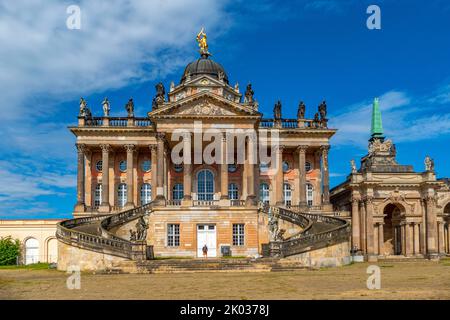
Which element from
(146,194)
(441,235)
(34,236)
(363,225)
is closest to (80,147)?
(146,194)

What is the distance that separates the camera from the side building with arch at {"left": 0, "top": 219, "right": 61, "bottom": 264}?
59.7 meters

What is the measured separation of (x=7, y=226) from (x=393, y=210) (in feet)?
134

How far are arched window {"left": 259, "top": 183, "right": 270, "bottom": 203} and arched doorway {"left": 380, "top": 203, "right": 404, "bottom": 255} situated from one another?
464 inches

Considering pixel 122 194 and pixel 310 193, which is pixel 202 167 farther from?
pixel 310 193

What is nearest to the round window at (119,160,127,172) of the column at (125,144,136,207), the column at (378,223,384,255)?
the column at (125,144,136,207)

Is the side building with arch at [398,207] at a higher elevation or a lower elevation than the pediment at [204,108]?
lower

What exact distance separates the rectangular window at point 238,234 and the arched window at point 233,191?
359 inches

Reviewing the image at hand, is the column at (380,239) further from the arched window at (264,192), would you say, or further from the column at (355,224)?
the arched window at (264,192)

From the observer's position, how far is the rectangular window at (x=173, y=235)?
141ft

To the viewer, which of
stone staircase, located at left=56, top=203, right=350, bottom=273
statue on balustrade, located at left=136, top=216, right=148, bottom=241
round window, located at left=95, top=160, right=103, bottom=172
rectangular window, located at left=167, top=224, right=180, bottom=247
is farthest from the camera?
round window, located at left=95, top=160, right=103, bottom=172

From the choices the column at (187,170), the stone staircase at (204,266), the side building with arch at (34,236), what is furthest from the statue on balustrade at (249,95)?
the side building with arch at (34,236)

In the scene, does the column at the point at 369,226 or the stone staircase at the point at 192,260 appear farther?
the column at the point at 369,226

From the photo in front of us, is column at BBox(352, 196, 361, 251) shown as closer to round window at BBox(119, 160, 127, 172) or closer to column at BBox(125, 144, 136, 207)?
column at BBox(125, 144, 136, 207)

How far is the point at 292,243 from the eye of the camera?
1318 inches
